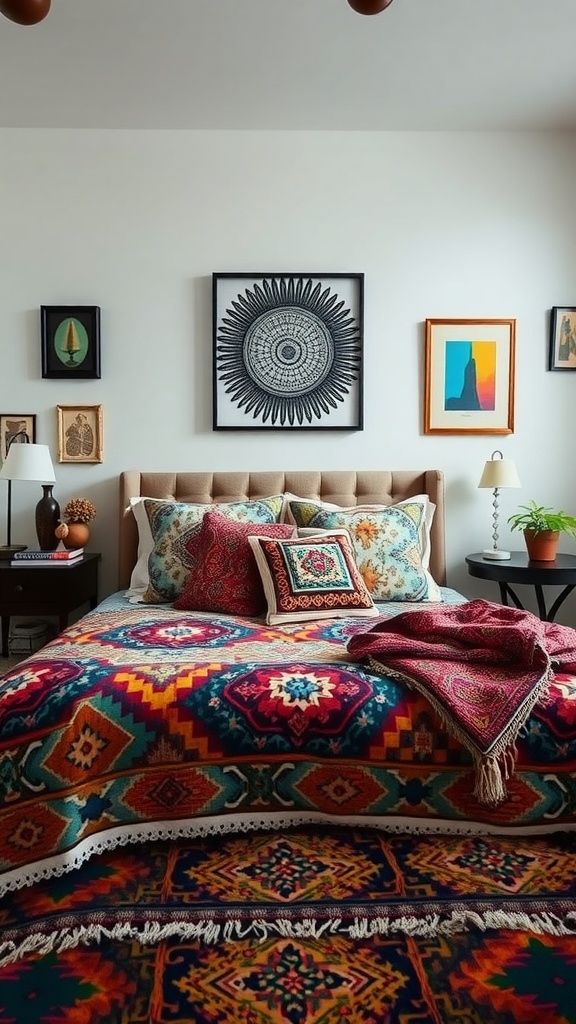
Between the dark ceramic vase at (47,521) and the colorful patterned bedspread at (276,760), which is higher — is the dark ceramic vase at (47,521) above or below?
above

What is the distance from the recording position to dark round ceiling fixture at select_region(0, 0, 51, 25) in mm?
1638

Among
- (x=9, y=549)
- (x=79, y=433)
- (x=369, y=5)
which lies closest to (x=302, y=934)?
(x=369, y=5)

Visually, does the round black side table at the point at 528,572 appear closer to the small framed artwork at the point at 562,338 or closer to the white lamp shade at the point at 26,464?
the small framed artwork at the point at 562,338

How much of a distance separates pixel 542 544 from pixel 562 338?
4.04 feet

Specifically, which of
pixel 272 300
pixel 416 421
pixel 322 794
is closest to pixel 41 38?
pixel 272 300

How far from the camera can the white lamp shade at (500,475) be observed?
356cm

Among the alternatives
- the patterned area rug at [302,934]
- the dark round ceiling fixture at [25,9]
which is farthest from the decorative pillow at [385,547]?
the dark round ceiling fixture at [25,9]

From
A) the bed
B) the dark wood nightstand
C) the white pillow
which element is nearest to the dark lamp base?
the dark wood nightstand

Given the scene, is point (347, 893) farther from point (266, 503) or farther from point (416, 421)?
point (416, 421)

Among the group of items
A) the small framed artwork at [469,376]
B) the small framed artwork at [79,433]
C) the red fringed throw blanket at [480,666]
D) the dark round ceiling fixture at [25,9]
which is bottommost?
the red fringed throw blanket at [480,666]

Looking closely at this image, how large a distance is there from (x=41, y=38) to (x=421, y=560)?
9.29 feet

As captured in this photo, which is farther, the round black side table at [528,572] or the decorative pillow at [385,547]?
the round black side table at [528,572]

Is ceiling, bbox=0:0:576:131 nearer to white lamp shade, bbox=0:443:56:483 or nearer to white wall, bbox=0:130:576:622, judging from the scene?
white wall, bbox=0:130:576:622

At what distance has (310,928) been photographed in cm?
148
